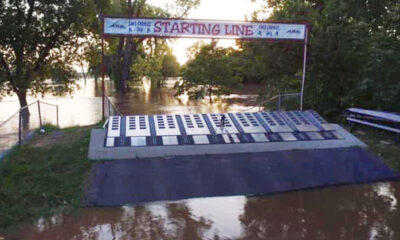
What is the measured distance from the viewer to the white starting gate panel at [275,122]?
10.0m

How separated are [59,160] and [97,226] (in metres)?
2.87

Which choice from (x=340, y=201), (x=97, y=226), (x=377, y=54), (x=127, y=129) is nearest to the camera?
(x=97, y=226)

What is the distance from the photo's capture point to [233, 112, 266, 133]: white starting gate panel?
9.91 metres

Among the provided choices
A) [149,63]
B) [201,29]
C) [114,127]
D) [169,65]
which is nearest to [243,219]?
[114,127]

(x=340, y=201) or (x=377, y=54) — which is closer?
(x=340, y=201)

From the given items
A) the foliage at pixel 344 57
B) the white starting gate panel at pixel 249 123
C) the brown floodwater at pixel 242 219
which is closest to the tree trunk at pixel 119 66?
the foliage at pixel 344 57

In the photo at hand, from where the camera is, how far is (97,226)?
6195 millimetres

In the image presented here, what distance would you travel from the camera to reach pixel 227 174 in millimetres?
8031

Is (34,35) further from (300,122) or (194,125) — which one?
(300,122)

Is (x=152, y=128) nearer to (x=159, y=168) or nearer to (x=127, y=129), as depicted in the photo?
(x=127, y=129)

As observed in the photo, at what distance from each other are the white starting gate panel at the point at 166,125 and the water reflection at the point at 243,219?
2631 millimetres

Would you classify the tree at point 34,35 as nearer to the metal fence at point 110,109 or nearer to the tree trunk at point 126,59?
the metal fence at point 110,109

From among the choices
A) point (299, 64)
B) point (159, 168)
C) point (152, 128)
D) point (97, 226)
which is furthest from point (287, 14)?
point (97, 226)

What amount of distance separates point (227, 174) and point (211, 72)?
72.1 ft
